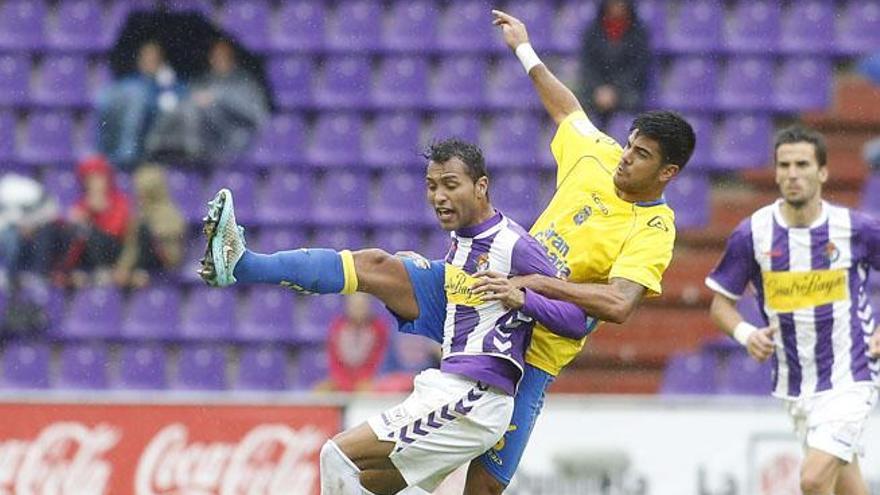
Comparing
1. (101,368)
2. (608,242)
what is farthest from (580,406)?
(101,368)

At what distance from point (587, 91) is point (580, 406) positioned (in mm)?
3887

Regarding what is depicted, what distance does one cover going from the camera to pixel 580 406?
962 cm

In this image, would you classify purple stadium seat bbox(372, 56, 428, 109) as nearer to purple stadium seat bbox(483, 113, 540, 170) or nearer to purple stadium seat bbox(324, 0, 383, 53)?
purple stadium seat bbox(324, 0, 383, 53)

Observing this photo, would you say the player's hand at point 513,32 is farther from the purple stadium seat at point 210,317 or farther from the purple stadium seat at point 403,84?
the purple stadium seat at point 403,84

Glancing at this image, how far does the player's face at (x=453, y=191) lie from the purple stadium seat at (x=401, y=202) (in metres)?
6.52

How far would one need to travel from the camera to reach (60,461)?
9.73 metres

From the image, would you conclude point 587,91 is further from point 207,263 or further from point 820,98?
point 207,263

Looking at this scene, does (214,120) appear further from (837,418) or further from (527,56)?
(837,418)

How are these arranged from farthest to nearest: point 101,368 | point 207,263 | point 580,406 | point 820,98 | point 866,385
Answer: point 820,98
point 101,368
point 580,406
point 866,385
point 207,263

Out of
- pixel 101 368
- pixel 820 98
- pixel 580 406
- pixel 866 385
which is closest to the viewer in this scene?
pixel 866 385

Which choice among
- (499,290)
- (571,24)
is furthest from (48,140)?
(499,290)

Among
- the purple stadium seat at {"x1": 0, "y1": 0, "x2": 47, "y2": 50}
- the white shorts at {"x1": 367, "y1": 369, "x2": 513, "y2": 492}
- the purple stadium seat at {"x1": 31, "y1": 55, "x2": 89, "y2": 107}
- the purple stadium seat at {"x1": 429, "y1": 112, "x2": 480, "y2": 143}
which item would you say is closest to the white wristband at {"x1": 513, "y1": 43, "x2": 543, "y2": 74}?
the white shorts at {"x1": 367, "y1": 369, "x2": 513, "y2": 492}

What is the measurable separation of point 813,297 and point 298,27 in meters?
7.07

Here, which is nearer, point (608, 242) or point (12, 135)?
point (608, 242)
